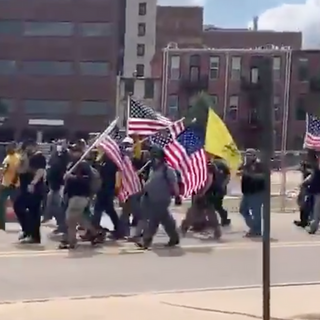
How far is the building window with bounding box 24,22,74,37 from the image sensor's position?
81.1m

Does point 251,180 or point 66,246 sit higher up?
point 251,180

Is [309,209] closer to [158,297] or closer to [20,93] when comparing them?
[158,297]

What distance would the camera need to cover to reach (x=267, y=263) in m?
7.70

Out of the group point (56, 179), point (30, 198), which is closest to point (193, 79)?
point (56, 179)

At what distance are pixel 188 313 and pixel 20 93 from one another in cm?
7351

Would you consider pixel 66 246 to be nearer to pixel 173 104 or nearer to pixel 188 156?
pixel 188 156

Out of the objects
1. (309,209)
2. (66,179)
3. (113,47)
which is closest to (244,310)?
(66,179)

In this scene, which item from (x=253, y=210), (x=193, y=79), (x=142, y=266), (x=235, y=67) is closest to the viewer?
(x=142, y=266)

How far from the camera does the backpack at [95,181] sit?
14200mm

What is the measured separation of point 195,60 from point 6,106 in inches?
737

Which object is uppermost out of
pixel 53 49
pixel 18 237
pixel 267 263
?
pixel 53 49

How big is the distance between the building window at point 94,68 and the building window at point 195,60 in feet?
34.7

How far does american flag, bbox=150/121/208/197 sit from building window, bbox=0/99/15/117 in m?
66.8

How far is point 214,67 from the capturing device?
237 feet
